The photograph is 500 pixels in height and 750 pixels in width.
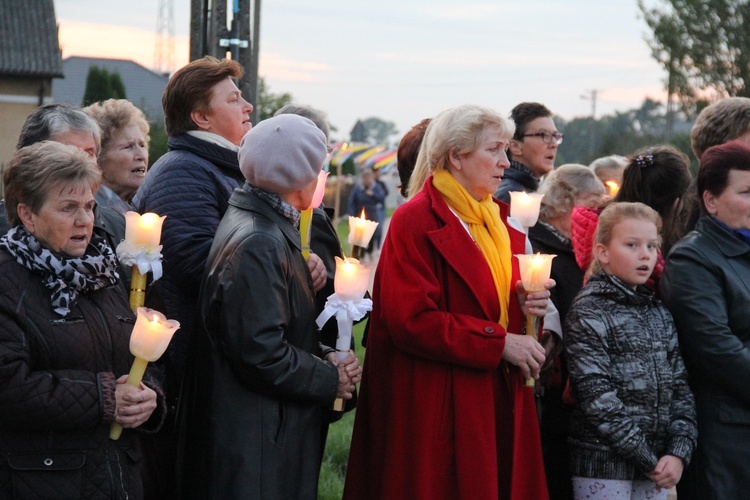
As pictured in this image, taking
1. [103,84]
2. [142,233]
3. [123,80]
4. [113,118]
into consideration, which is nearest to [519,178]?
[113,118]

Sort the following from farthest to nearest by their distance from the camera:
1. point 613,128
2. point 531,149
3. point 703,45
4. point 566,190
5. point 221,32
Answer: point 613,128 → point 703,45 → point 221,32 → point 531,149 → point 566,190

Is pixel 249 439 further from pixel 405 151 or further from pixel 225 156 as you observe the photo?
pixel 405 151

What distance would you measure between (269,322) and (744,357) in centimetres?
211

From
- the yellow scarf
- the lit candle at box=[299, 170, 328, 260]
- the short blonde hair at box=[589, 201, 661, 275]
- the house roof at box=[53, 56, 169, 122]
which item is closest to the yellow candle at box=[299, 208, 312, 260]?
the lit candle at box=[299, 170, 328, 260]

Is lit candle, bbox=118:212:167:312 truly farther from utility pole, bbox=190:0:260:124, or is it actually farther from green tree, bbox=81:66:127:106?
green tree, bbox=81:66:127:106

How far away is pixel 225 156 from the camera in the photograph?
454 centimetres

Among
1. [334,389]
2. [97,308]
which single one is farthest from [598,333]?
[97,308]

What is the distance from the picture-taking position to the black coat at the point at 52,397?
327cm

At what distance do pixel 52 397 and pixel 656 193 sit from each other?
10.2 feet

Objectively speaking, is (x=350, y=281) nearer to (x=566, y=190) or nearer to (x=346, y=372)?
(x=346, y=372)

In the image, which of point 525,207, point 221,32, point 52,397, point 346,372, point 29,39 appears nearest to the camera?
point 52,397

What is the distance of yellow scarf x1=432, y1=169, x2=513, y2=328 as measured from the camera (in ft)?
Answer: 14.0

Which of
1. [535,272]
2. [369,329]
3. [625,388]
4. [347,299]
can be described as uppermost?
[535,272]

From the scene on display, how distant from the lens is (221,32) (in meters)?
6.57
